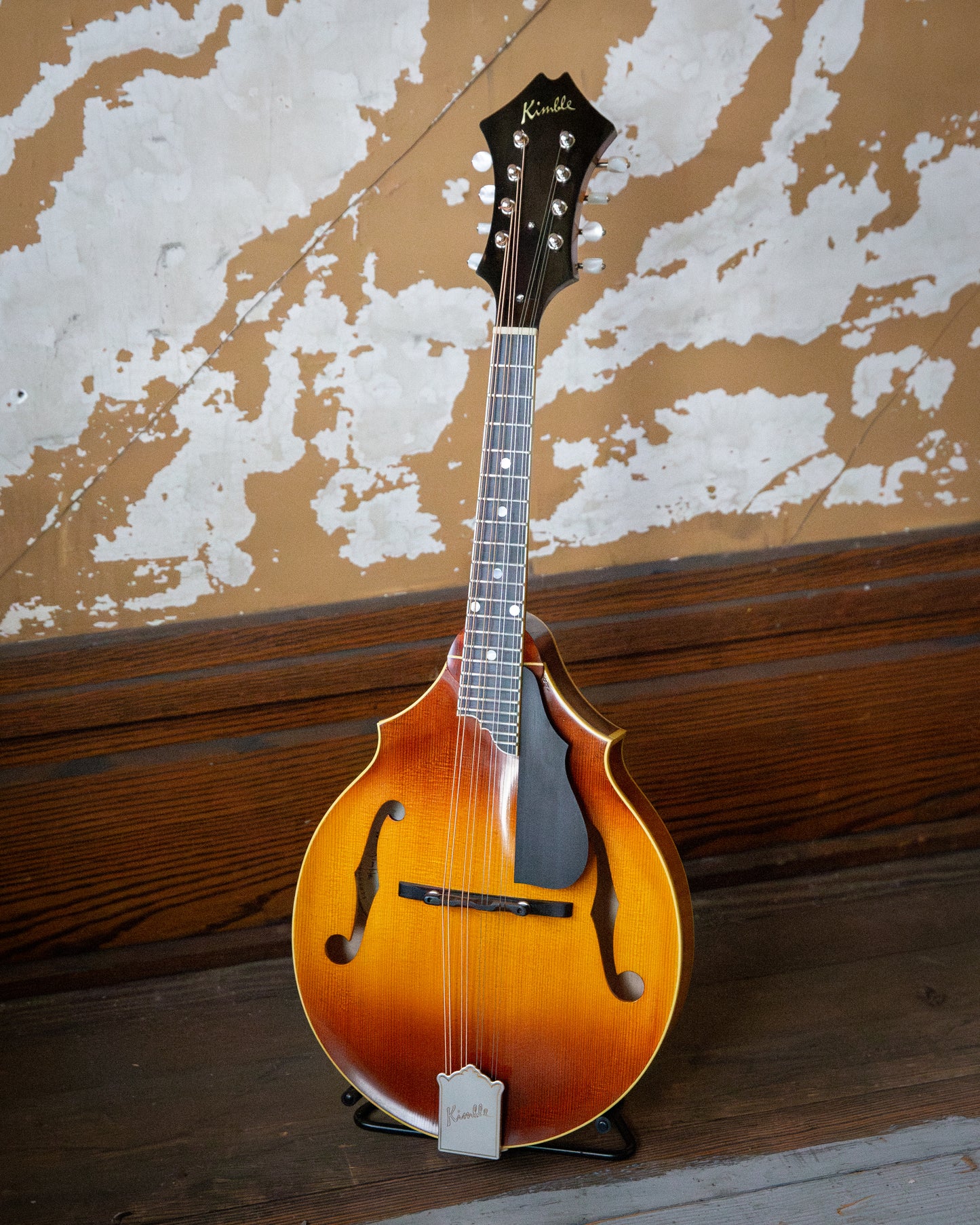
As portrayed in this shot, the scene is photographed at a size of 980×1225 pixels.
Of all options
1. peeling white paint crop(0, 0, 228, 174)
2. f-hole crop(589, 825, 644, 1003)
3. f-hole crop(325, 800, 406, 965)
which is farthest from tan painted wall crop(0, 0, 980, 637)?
f-hole crop(589, 825, 644, 1003)

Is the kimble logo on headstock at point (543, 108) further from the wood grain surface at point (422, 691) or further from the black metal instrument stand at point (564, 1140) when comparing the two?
the black metal instrument stand at point (564, 1140)

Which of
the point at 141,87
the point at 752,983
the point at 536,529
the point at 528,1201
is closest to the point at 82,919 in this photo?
the point at 528,1201

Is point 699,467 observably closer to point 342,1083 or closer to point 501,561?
point 501,561

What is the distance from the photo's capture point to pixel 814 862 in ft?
5.65

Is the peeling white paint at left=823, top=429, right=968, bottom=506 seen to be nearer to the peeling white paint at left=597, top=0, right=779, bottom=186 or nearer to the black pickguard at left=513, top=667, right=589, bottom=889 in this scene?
the peeling white paint at left=597, top=0, right=779, bottom=186

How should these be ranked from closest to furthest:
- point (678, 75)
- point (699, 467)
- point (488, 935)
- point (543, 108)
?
point (543, 108)
point (488, 935)
point (678, 75)
point (699, 467)

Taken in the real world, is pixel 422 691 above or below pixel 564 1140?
above

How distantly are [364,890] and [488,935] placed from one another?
17cm

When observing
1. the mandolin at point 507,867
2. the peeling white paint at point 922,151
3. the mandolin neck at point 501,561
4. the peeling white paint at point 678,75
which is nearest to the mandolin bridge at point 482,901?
the mandolin at point 507,867

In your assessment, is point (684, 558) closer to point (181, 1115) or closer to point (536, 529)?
point (536, 529)

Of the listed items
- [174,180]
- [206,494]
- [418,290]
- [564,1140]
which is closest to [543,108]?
[418,290]

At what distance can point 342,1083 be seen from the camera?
1.33m

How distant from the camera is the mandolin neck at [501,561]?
1.07 metres

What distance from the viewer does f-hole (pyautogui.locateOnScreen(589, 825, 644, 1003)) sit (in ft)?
3.57
